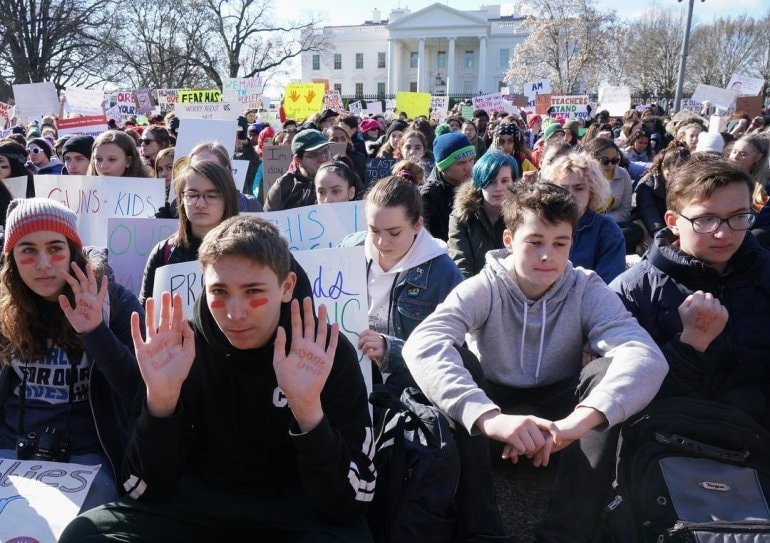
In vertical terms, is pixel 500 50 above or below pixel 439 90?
above

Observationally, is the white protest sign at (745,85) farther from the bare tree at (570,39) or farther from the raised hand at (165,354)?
the bare tree at (570,39)

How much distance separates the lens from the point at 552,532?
7.72 feet

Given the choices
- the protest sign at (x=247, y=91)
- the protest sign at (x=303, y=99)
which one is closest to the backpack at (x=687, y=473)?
the protest sign at (x=303, y=99)

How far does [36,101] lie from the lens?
1397 cm

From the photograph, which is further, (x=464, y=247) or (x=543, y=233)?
(x=464, y=247)

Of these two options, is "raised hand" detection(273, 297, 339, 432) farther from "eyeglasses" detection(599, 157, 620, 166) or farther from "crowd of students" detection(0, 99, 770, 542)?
"eyeglasses" detection(599, 157, 620, 166)

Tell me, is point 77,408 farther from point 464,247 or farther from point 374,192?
point 464,247

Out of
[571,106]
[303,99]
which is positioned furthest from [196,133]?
[571,106]

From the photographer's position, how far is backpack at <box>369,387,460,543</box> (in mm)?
2318

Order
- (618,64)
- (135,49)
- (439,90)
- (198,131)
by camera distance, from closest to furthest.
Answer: (198,131), (135,49), (618,64), (439,90)

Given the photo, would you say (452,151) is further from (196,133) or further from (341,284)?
(341,284)

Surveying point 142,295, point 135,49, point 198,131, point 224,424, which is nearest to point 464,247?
point 142,295

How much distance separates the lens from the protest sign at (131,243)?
4324 millimetres

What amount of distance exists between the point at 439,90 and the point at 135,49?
50246mm
